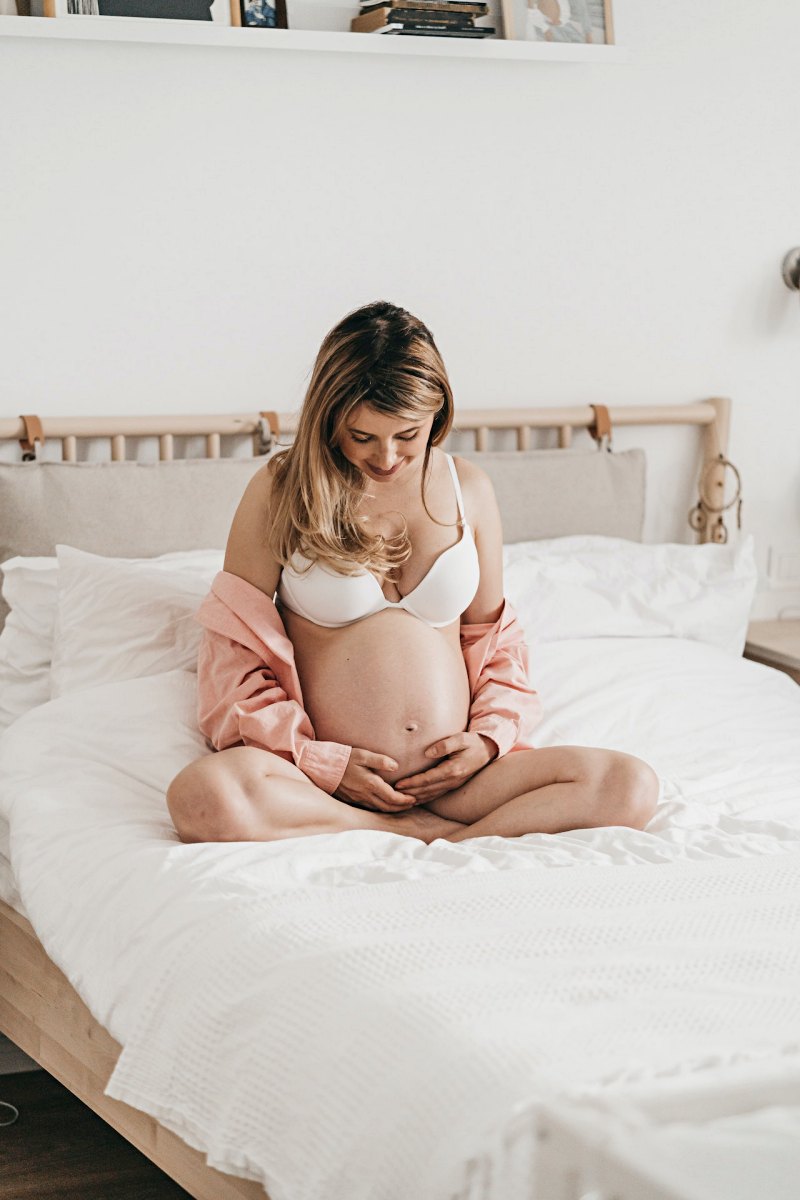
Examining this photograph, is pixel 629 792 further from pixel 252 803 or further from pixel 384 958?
pixel 384 958

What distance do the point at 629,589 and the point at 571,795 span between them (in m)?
0.96

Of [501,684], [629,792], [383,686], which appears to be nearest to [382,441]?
[383,686]

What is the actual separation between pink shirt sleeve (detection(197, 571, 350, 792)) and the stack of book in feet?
4.09

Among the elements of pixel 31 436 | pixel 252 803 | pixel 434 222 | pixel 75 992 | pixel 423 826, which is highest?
pixel 434 222

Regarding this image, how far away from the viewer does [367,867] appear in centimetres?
168

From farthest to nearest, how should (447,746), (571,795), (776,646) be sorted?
(776,646)
(447,746)
(571,795)

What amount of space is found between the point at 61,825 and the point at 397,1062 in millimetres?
827

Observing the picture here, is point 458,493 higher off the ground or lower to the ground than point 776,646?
higher

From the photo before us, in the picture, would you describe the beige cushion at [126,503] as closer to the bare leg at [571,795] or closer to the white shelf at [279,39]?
the white shelf at [279,39]

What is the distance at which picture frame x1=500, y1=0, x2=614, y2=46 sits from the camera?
289cm

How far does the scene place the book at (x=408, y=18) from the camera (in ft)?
8.91

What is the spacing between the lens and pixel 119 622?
7.56 feet

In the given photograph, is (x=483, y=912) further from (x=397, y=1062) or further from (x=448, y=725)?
(x=448, y=725)

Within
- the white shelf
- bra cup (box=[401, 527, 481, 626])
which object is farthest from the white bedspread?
the white shelf
